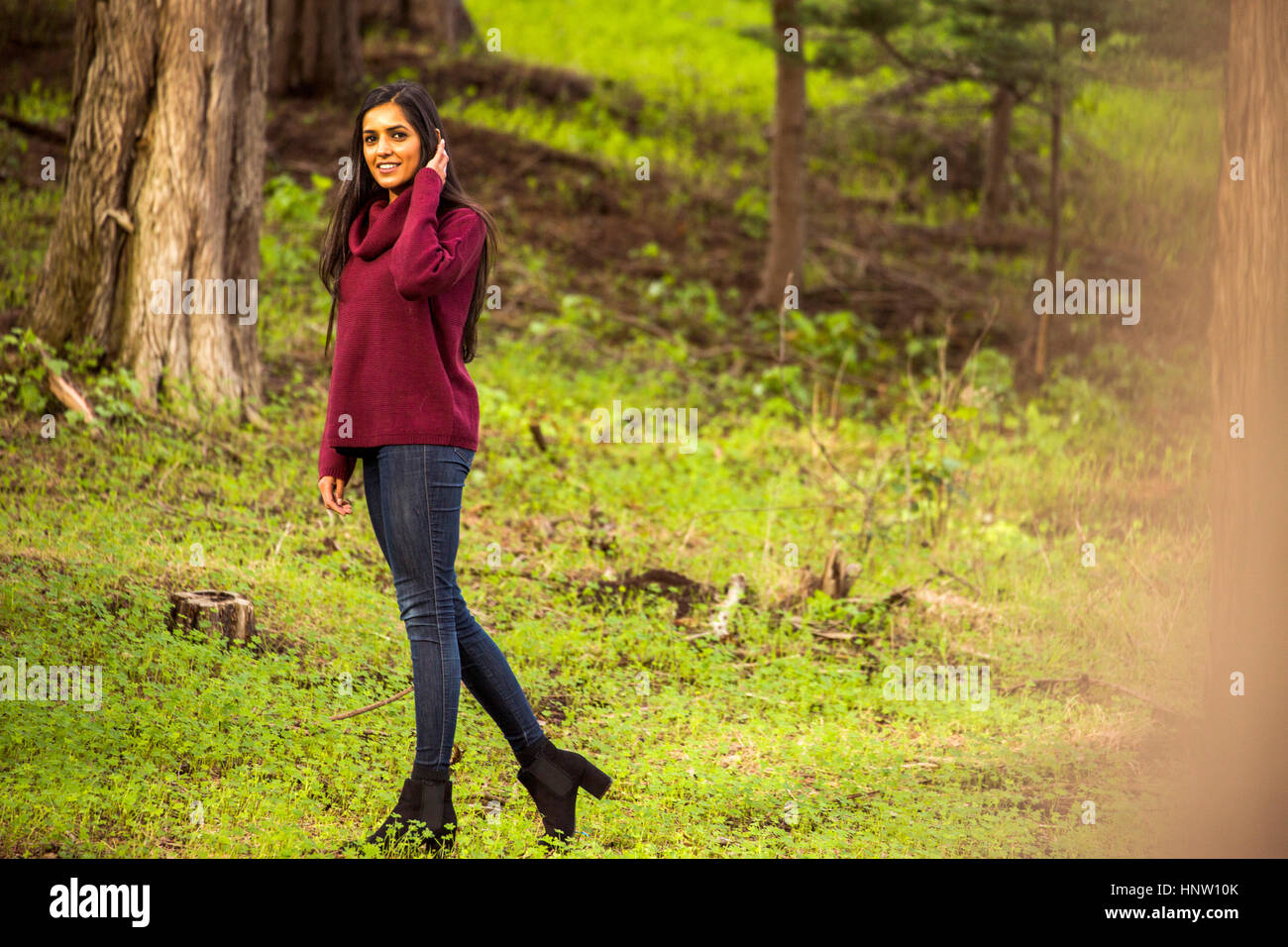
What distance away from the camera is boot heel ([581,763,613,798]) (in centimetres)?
393

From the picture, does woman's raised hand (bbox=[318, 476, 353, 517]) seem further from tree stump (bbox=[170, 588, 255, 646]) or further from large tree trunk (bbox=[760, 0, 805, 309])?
large tree trunk (bbox=[760, 0, 805, 309])

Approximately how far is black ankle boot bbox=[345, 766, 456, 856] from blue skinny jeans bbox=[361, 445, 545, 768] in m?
0.05

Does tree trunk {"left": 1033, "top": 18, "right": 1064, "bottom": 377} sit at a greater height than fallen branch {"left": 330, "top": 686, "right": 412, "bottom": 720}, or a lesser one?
greater

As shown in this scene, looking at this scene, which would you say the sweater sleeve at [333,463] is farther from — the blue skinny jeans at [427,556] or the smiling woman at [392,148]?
the smiling woman at [392,148]

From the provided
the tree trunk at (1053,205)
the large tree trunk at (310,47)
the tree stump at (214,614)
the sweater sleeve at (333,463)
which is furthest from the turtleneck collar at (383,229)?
the large tree trunk at (310,47)

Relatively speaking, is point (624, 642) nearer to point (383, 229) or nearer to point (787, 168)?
point (383, 229)

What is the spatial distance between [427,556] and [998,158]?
13.5 m

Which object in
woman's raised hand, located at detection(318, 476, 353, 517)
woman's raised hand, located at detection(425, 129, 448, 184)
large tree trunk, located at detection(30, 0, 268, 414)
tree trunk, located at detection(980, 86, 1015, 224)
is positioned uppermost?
tree trunk, located at detection(980, 86, 1015, 224)

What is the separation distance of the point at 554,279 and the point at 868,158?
7.50 meters

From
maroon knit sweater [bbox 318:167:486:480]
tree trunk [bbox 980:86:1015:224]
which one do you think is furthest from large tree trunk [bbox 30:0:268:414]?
tree trunk [bbox 980:86:1015:224]

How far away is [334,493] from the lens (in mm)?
3801

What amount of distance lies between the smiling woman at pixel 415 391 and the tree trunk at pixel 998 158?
1179 centimetres

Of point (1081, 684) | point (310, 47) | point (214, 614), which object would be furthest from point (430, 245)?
point (310, 47)
